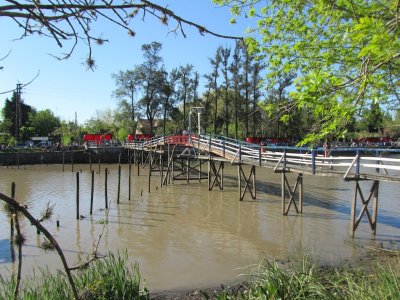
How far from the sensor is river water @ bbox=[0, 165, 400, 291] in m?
10.6

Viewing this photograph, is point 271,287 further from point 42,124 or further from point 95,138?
point 42,124

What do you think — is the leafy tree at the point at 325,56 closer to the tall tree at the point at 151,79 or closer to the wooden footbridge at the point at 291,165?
the wooden footbridge at the point at 291,165

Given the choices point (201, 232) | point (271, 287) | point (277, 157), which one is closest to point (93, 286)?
point (271, 287)

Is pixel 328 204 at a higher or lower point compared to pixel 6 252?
higher

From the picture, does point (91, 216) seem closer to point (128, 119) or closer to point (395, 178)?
point (395, 178)

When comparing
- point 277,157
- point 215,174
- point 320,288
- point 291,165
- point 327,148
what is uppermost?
point 327,148

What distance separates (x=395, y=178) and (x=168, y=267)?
21.7 feet

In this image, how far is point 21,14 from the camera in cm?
194

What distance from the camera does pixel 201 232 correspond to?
1426 cm

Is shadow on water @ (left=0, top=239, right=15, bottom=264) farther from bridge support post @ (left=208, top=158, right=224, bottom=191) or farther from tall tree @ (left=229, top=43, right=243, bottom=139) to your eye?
tall tree @ (left=229, top=43, right=243, bottom=139)

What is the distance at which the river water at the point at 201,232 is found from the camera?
1059 centimetres

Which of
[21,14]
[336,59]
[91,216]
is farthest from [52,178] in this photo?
[21,14]

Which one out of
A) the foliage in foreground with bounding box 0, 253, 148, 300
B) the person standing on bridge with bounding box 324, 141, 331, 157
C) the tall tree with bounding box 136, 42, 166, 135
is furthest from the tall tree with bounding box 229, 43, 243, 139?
the foliage in foreground with bounding box 0, 253, 148, 300

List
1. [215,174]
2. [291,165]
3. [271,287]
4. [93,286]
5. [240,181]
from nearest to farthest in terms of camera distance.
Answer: [271,287] < [93,286] < [291,165] < [240,181] < [215,174]
